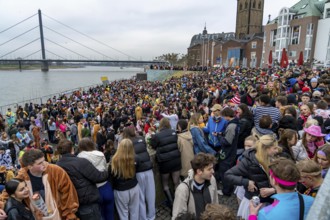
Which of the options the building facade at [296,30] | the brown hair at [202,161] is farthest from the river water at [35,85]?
Result: the building facade at [296,30]

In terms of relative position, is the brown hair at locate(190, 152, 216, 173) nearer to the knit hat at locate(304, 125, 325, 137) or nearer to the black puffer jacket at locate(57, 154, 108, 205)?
the black puffer jacket at locate(57, 154, 108, 205)

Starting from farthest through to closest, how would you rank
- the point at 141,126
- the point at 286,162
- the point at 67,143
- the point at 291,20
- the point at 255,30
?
the point at 255,30 → the point at 291,20 → the point at 141,126 → the point at 67,143 → the point at 286,162

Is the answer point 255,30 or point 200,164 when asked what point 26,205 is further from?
point 255,30

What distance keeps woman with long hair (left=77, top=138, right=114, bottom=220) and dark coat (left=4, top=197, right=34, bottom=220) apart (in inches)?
32.8

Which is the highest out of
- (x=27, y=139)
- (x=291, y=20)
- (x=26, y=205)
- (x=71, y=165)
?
(x=291, y=20)

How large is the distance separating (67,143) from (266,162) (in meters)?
2.45

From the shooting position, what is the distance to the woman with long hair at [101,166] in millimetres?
2996

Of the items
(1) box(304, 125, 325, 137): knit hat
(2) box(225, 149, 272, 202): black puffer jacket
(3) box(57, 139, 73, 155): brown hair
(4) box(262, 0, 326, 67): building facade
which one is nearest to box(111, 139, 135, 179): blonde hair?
(3) box(57, 139, 73, 155): brown hair

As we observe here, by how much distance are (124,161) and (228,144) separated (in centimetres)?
197

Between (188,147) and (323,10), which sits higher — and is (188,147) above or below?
below

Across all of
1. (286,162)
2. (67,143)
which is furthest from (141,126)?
(286,162)

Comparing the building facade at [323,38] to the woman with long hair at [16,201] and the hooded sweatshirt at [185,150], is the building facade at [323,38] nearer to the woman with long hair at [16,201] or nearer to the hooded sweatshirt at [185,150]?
the hooded sweatshirt at [185,150]

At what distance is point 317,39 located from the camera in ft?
124

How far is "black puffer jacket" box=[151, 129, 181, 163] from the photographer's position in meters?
3.78
